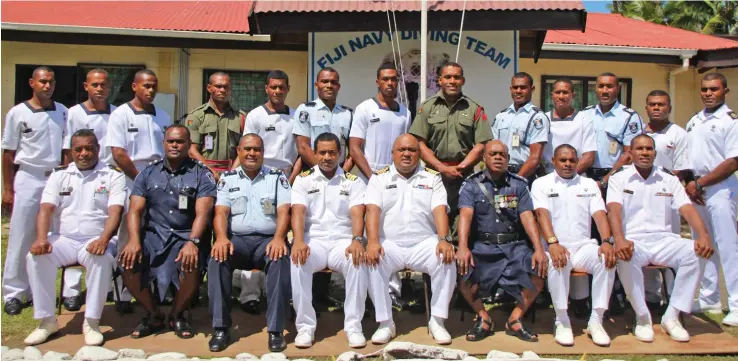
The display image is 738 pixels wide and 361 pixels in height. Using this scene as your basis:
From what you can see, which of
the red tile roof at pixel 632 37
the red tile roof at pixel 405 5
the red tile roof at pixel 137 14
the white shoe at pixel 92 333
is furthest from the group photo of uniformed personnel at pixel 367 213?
the red tile roof at pixel 632 37

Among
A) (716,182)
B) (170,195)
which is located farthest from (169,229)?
(716,182)

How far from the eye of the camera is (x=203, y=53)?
31.2ft

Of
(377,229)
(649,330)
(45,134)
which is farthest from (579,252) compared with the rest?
(45,134)

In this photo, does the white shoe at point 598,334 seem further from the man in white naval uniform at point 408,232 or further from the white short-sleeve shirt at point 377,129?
the white short-sleeve shirt at point 377,129

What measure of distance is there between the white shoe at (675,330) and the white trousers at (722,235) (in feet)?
2.51

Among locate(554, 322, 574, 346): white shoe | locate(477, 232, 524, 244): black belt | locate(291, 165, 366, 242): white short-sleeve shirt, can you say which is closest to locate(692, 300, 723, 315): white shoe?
locate(554, 322, 574, 346): white shoe

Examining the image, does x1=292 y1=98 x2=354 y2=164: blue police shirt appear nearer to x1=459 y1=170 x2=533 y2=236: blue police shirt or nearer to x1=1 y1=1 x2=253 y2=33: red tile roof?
x1=459 y1=170 x2=533 y2=236: blue police shirt

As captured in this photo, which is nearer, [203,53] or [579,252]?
[579,252]

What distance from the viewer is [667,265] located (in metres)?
4.74

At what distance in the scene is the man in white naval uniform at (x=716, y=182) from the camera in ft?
16.8

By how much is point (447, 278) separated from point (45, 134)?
11.3 feet

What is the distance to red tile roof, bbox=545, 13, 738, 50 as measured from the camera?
10.2 metres

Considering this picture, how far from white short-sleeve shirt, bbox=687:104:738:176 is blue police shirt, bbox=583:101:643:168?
44 centimetres

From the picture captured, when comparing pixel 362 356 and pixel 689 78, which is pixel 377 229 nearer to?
pixel 362 356
